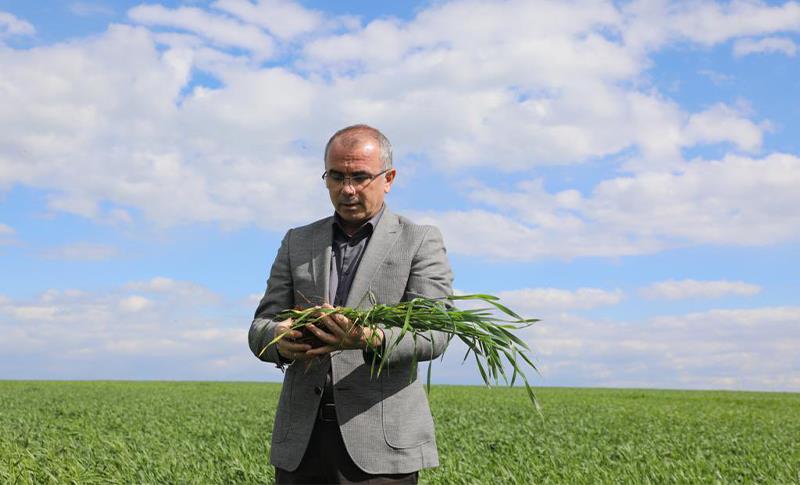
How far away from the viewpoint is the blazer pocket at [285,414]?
327 centimetres

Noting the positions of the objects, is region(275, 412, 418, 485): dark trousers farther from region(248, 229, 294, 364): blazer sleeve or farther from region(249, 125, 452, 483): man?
region(248, 229, 294, 364): blazer sleeve

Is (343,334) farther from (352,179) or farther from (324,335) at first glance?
(352,179)

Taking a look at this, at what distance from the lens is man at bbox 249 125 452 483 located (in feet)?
10.3

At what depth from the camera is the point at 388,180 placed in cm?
339

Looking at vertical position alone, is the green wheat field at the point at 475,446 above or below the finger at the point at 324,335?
below

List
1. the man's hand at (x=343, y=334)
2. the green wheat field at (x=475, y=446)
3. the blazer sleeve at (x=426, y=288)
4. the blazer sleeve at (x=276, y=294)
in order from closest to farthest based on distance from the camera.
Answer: the man's hand at (x=343, y=334) → the blazer sleeve at (x=426, y=288) → the blazer sleeve at (x=276, y=294) → the green wheat field at (x=475, y=446)

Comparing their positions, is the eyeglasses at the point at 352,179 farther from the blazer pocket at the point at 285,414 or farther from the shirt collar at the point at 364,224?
the blazer pocket at the point at 285,414

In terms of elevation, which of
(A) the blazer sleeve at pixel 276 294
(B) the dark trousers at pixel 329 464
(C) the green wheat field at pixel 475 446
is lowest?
(C) the green wheat field at pixel 475 446

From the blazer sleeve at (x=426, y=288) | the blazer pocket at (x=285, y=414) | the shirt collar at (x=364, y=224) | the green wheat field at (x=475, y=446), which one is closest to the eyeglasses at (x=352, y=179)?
the shirt collar at (x=364, y=224)

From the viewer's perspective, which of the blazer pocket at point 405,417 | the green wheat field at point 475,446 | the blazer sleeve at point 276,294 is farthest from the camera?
the green wheat field at point 475,446

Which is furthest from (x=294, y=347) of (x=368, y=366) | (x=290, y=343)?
(x=368, y=366)

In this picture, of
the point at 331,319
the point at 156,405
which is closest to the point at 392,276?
the point at 331,319

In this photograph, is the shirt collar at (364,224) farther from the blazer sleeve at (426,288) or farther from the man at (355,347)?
the blazer sleeve at (426,288)

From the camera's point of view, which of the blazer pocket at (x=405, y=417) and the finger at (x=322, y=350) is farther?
the blazer pocket at (x=405, y=417)
